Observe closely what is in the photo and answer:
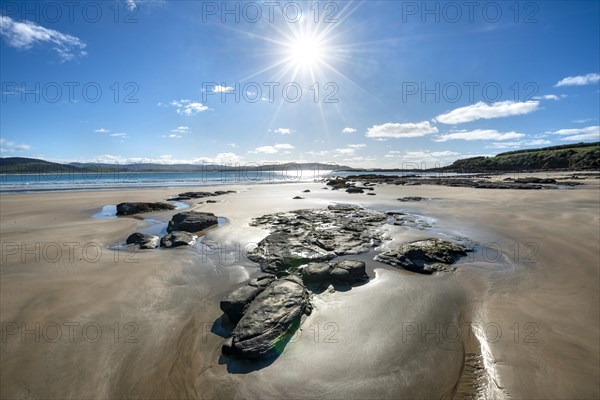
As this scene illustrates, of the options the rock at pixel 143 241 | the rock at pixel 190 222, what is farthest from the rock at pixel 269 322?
the rock at pixel 190 222

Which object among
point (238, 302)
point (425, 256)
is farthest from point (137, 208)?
point (425, 256)

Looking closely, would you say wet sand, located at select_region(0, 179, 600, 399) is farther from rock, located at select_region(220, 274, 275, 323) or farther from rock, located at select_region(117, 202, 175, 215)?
rock, located at select_region(117, 202, 175, 215)

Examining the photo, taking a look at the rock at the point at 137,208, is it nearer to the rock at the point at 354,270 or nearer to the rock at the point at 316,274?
the rock at the point at 316,274

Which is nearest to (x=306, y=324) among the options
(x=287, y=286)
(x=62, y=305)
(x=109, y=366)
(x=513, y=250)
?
(x=287, y=286)

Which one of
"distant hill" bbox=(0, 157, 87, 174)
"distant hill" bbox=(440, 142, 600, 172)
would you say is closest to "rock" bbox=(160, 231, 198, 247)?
"distant hill" bbox=(440, 142, 600, 172)

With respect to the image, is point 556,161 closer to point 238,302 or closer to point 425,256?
point 425,256

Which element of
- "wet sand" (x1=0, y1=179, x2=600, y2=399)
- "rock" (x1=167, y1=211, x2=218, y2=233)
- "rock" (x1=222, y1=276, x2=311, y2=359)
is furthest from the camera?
"rock" (x1=167, y1=211, x2=218, y2=233)
